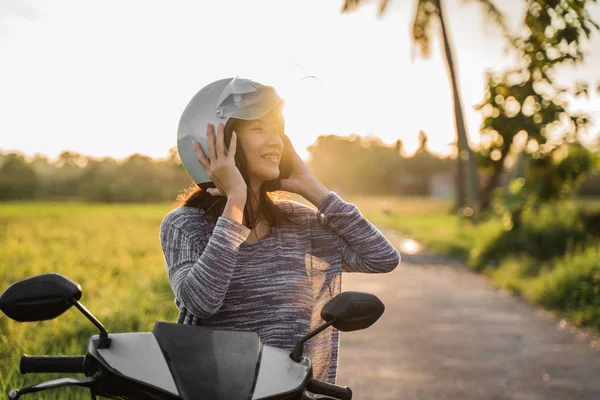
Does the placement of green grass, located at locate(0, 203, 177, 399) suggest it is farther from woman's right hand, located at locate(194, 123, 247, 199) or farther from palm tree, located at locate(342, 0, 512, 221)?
palm tree, located at locate(342, 0, 512, 221)

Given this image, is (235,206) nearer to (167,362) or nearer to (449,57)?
(167,362)

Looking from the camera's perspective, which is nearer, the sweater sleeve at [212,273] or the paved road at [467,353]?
the sweater sleeve at [212,273]

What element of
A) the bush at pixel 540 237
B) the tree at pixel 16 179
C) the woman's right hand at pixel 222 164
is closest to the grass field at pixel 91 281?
the bush at pixel 540 237

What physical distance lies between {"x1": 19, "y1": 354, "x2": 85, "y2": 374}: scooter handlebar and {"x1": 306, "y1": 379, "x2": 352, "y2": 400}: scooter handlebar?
0.60 metres

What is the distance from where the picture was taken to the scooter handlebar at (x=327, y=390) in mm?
1863

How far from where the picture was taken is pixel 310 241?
2.69 metres

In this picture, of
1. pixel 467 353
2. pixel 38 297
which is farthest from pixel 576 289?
pixel 38 297

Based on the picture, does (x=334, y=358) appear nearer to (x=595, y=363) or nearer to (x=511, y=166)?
(x=595, y=363)

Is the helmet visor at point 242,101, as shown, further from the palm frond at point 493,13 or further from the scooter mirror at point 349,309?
the palm frond at point 493,13

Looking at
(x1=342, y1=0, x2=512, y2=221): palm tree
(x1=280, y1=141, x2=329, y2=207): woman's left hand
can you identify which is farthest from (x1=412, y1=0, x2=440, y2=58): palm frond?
(x1=280, y1=141, x2=329, y2=207): woman's left hand

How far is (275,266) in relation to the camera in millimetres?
2496

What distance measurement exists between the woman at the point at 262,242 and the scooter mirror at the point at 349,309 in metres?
0.39

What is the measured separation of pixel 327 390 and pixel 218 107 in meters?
1.02

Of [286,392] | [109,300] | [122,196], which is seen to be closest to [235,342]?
[286,392]
